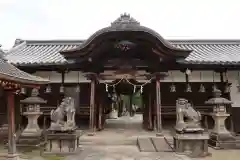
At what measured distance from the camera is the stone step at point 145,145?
993 centimetres

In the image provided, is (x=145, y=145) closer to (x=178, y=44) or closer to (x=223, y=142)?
(x=223, y=142)

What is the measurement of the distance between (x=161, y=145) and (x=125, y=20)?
6.08 meters

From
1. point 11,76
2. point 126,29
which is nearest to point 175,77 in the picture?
point 126,29

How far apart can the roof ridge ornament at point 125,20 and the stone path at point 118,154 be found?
5.78 m

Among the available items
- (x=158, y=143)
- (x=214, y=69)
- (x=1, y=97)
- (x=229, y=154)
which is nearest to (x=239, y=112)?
(x=214, y=69)

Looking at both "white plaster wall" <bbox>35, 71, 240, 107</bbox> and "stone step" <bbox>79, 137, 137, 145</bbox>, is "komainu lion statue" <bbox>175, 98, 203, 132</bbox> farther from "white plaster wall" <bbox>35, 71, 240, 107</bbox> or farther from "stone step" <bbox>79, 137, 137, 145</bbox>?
"white plaster wall" <bbox>35, 71, 240, 107</bbox>

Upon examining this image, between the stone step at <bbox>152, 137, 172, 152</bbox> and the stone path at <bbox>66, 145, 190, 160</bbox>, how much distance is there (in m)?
0.37

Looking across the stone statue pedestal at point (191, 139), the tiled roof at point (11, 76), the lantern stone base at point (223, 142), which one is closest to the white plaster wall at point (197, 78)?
the lantern stone base at point (223, 142)

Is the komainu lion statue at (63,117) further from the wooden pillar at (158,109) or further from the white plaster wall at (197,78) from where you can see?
the white plaster wall at (197,78)

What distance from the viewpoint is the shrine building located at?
1245 cm

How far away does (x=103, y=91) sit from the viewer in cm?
1488

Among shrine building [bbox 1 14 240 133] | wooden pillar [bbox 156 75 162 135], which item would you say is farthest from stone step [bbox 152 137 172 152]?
shrine building [bbox 1 14 240 133]

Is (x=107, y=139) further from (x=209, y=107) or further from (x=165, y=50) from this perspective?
(x=209, y=107)

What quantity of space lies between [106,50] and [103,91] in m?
2.82
